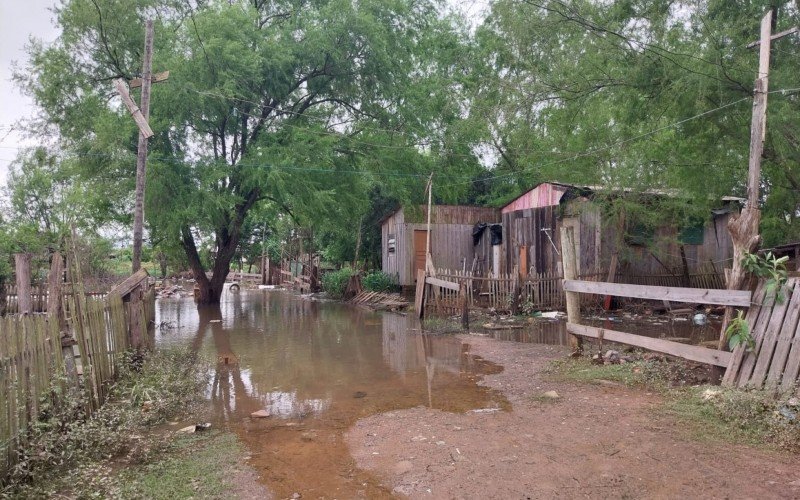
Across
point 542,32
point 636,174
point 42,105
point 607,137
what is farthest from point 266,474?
point 42,105

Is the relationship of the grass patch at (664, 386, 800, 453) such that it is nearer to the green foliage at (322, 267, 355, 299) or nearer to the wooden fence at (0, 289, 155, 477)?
the wooden fence at (0, 289, 155, 477)

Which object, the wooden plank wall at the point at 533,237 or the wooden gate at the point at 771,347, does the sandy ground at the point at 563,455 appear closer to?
the wooden gate at the point at 771,347

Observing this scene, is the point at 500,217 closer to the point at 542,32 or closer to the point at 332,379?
the point at 542,32

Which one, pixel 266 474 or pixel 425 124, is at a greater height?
pixel 425 124

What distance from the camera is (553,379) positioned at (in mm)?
7910

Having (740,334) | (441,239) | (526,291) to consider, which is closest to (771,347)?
(740,334)

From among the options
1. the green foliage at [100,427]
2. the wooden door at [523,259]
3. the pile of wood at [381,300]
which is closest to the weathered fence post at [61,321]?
the green foliage at [100,427]

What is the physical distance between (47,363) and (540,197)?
15505 millimetres

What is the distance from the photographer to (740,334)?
239 inches

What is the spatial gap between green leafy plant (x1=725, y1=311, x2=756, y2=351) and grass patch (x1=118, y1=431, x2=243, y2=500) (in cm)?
554

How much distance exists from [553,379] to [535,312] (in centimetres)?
790

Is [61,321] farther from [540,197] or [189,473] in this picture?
[540,197]

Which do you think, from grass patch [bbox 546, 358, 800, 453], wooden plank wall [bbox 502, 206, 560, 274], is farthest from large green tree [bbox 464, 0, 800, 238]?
grass patch [bbox 546, 358, 800, 453]

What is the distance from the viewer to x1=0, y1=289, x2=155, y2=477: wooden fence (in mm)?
4133
